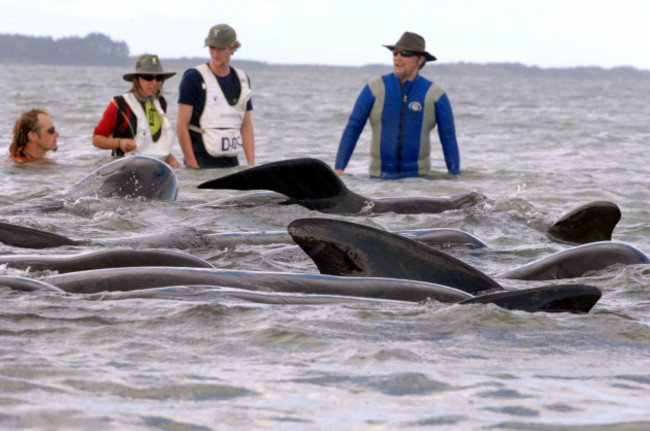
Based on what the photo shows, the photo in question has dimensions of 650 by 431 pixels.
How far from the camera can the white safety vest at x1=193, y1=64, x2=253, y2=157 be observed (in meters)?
11.0

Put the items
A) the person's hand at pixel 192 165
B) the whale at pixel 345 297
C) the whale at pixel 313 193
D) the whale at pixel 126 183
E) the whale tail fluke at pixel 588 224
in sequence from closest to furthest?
the whale at pixel 345 297 < the whale tail fluke at pixel 588 224 < the whale at pixel 313 193 < the whale at pixel 126 183 < the person's hand at pixel 192 165

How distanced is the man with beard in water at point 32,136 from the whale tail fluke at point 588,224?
623cm

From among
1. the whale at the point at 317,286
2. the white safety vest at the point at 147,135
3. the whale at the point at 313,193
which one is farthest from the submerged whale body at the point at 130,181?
the whale at the point at 317,286

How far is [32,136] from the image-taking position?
37.7ft

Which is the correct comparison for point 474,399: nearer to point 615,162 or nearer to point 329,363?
point 329,363

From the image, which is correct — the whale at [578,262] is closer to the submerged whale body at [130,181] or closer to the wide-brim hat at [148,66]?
the submerged whale body at [130,181]

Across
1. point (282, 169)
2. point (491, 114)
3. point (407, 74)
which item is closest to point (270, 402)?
point (282, 169)

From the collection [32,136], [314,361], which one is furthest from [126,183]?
[314,361]

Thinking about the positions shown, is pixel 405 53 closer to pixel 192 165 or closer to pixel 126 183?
pixel 192 165

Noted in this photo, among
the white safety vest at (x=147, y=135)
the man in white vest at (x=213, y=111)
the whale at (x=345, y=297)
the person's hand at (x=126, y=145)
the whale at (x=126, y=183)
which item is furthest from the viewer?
the man in white vest at (x=213, y=111)

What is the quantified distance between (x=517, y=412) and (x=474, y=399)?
0.59ft

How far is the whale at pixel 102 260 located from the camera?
5.23 meters

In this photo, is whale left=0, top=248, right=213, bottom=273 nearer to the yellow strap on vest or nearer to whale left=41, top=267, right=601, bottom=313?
whale left=41, top=267, right=601, bottom=313

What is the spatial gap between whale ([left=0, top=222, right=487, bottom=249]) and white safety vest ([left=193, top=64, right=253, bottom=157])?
442 cm
